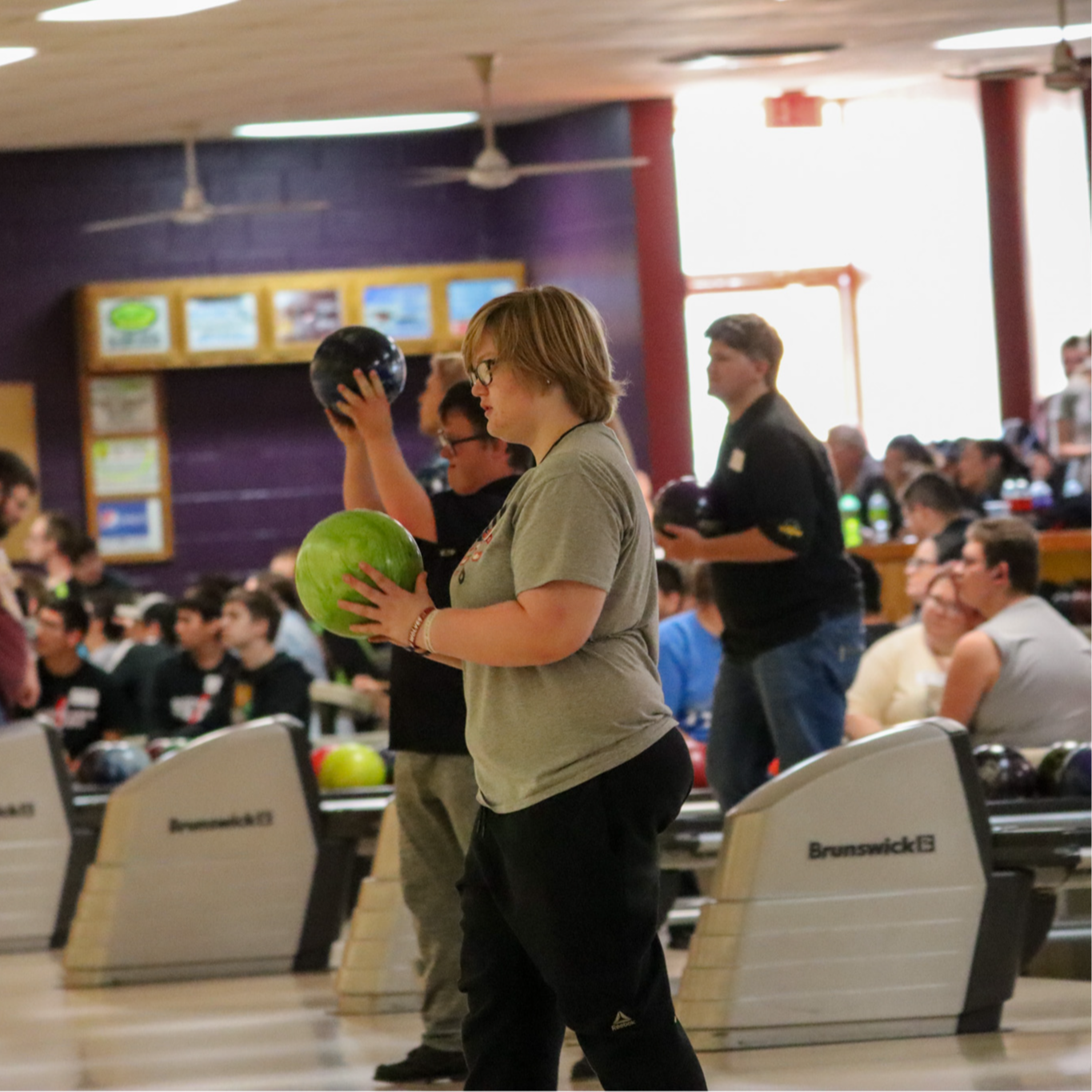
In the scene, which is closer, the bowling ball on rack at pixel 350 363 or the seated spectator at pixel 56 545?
the bowling ball on rack at pixel 350 363

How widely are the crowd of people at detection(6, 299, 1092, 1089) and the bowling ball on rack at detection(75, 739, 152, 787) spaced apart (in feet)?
1.29

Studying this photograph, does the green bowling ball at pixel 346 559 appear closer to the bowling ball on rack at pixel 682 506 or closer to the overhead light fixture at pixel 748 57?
the bowling ball on rack at pixel 682 506

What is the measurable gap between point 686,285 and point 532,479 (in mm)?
9930

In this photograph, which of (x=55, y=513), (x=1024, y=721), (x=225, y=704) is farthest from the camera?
(x=55, y=513)

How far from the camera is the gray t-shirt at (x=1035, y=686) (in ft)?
16.0

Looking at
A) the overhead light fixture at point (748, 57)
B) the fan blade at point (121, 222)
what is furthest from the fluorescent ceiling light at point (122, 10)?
the fan blade at point (121, 222)

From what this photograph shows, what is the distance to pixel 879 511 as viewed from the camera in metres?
10.8

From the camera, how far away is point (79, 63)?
31.8ft

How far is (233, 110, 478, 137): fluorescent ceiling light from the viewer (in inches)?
468

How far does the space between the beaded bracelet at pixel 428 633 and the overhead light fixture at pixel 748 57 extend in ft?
28.1

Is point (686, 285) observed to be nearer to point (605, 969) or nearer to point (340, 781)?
point (340, 781)

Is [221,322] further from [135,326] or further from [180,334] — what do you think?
[135,326]

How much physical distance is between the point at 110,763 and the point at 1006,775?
2.76 metres

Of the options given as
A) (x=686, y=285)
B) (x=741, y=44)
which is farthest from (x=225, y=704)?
(x=686, y=285)
